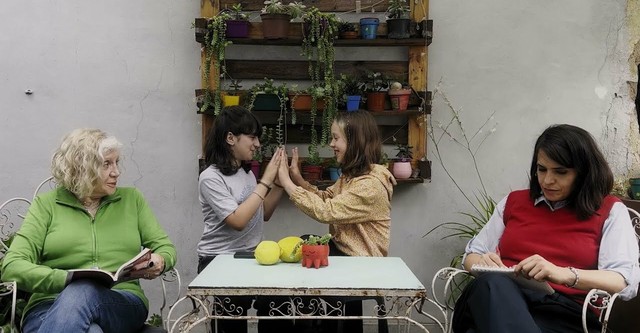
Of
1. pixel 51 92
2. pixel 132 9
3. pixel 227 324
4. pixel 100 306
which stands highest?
pixel 132 9

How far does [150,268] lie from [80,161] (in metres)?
0.52

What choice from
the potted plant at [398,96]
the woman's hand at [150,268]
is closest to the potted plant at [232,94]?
the potted plant at [398,96]

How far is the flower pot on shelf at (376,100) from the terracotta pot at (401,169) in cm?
33

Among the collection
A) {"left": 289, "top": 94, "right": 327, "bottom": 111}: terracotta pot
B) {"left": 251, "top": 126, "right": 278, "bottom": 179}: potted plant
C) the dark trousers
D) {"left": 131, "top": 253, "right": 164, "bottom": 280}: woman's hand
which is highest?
{"left": 289, "top": 94, "right": 327, "bottom": 111}: terracotta pot

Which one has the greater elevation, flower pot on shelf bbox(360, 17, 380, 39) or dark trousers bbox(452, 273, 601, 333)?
flower pot on shelf bbox(360, 17, 380, 39)

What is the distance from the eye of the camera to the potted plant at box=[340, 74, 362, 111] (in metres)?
3.85

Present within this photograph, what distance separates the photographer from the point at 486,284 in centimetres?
235

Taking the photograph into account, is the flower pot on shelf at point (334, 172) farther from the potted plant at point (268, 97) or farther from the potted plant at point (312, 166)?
the potted plant at point (268, 97)

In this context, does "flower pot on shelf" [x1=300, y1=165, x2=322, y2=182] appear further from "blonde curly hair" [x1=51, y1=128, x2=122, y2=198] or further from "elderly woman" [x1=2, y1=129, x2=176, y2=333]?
"blonde curly hair" [x1=51, y1=128, x2=122, y2=198]

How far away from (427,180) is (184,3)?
177 centimetres

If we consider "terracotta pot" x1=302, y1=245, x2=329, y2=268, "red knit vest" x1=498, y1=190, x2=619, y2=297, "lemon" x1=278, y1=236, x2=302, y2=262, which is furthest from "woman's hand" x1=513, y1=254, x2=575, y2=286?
"lemon" x1=278, y1=236, x2=302, y2=262

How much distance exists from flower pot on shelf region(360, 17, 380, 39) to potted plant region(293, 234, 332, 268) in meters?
1.64

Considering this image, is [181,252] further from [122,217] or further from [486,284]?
[486,284]

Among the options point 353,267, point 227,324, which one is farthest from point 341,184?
point 227,324
